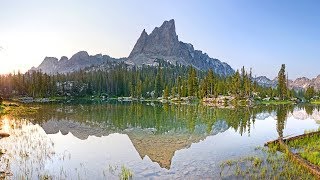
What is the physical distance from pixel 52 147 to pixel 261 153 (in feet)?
72.5

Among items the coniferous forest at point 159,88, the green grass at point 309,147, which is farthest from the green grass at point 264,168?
the coniferous forest at point 159,88

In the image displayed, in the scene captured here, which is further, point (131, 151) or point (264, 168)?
point (131, 151)

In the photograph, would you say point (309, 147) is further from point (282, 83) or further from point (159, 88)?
point (159, 88)

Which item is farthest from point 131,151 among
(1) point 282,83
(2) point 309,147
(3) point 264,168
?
(1) point 282,83

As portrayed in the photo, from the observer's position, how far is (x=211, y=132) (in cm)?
4325

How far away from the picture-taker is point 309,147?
28375mm

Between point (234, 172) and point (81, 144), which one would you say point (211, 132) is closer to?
point (81, 144)

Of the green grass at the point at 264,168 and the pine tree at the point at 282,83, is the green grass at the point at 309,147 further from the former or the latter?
the pine tree at the point at 282,83

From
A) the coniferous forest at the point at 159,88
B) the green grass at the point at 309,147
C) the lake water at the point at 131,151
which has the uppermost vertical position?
the coniferous forest at the point at 159,88

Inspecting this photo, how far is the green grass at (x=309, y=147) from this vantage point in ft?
75.6

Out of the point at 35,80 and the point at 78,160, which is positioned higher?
the point at 35,80

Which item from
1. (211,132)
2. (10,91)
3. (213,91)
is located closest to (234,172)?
(211,132)

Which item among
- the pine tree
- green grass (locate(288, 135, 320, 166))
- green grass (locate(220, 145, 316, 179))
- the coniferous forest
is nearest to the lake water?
green grass (locate(220, 145, 316, 179))

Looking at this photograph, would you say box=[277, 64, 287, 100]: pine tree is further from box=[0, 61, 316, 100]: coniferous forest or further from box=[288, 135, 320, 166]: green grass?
box=[288, 135, 320, 166]: green grass
